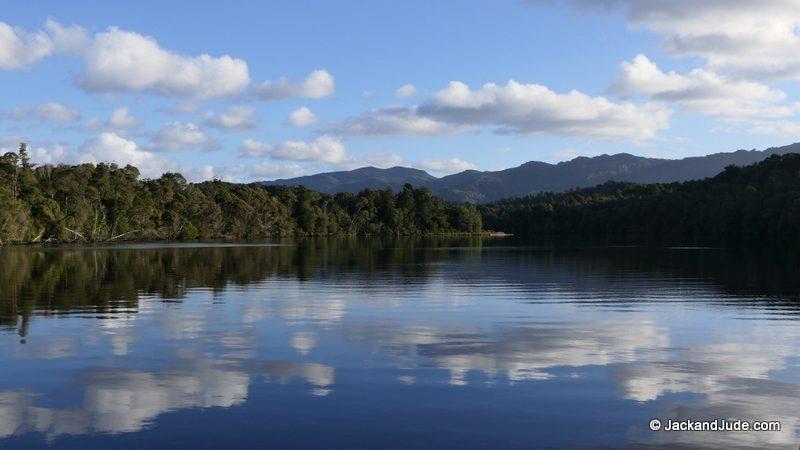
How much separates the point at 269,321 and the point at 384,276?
84.1ft

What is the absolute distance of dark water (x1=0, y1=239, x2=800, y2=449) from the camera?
45.2 ft

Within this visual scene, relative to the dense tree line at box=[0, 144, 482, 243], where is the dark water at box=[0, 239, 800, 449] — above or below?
below

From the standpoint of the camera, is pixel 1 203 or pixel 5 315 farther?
pixel 1 203

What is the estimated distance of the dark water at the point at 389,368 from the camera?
45.2ft

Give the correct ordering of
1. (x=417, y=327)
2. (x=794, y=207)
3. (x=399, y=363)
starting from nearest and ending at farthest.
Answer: (x=399, y=363) → (x=417, y=327) → (x=794, y=207)

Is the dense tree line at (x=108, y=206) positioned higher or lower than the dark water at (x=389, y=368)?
higher

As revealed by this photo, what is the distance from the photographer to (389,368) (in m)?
19.3

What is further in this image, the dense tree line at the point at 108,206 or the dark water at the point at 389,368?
the dense tree line at the point at 108,206

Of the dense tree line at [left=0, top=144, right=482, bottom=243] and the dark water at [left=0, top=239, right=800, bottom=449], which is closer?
the dark water at [left=0, top=239, right=800, bottom=449]

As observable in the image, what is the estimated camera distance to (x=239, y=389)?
55.4 feet

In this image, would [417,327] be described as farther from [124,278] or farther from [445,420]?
[124,278]

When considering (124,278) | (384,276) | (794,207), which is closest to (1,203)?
(124,278)

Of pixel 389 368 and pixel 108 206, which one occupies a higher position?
pixel 108 206

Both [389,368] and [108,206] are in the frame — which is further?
[108,206]
